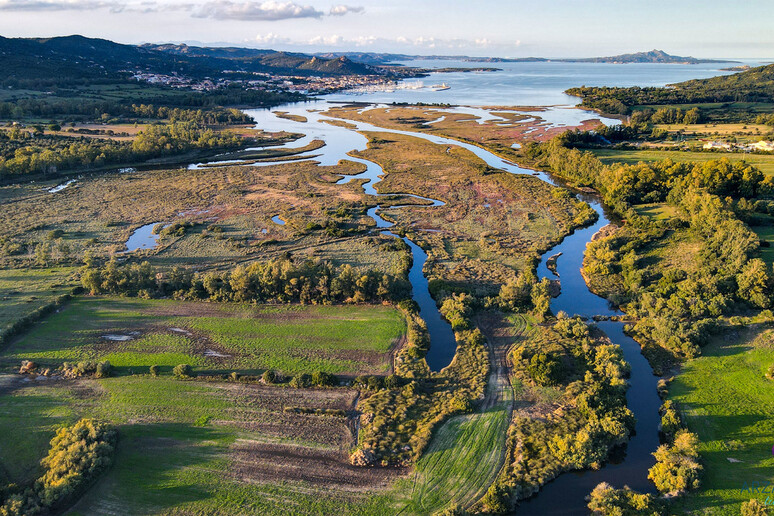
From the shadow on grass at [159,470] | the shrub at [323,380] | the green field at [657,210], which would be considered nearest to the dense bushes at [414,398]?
the shrub at [323,380]

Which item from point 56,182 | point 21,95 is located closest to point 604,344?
point 56,182

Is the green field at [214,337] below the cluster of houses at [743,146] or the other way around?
below

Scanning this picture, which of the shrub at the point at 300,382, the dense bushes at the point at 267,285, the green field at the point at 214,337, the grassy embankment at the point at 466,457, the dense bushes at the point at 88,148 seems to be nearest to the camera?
the grassy embankment at the point at 466,457

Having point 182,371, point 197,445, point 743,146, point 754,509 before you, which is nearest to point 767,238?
point 754,509

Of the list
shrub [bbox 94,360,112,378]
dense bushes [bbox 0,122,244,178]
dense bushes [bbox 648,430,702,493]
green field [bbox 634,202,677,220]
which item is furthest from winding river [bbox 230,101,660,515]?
dense bushes [bbox 0,122,244,178]

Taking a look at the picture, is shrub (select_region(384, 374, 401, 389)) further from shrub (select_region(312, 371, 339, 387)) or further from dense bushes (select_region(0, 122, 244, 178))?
dense bushes (select_region(0, 122, 244, 178))

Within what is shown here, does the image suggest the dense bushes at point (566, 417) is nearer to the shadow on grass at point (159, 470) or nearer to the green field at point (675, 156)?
the shadow on grass at point (159, 470)

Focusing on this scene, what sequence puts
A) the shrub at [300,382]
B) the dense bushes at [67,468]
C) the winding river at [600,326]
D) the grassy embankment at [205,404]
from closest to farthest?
the dense bushes at [67,468]
the grassy embankment at [205,404]
the winding river at [600,326]
the shrub at [300,382]
